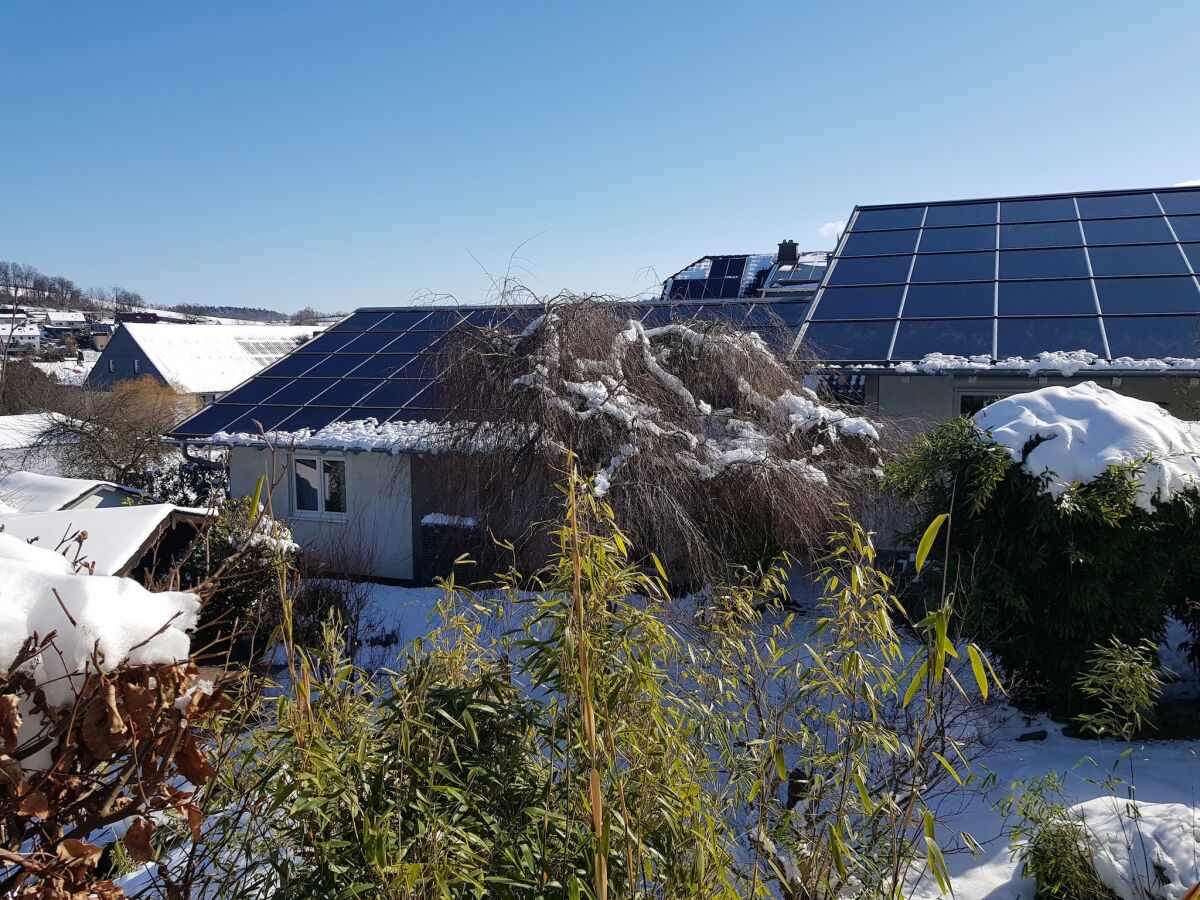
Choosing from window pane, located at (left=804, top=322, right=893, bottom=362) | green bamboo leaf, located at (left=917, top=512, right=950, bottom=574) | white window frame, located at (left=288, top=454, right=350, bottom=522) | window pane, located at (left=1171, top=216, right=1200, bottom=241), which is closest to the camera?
green bamboo leaf, located at (left=917, top=512, right=950, bottom=574)

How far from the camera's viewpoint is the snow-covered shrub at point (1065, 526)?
22.0ft

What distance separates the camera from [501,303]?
10.7 m

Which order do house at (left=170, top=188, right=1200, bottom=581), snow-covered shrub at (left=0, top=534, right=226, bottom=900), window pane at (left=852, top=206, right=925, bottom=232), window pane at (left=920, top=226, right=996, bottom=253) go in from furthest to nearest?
window pane at (left=852, top=206, right=925, bottom=232) < window pane at (left=920, top=226, right=996, bottom=253) < house at (left=170, top=188, right=1200, bottom=581) < snow-covered shrub at (left=0, top=534, right=226, bottom=900)

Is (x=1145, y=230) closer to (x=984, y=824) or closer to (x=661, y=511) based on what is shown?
(x=661, y=511)

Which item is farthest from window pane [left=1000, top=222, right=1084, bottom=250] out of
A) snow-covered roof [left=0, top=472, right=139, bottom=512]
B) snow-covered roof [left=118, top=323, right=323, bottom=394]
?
snow-covered roof [left=118, top=323, right=323, bottom=394]

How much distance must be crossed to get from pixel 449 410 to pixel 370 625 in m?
2.85

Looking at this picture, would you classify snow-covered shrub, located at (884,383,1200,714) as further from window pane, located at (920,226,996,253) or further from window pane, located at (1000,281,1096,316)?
window pane, located at (920,226,996,253)

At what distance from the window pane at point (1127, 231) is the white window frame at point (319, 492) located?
13.3 metres

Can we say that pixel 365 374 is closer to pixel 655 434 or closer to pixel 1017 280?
pixel 655 434

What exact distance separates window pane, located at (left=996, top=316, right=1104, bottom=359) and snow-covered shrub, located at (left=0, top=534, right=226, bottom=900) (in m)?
11.5

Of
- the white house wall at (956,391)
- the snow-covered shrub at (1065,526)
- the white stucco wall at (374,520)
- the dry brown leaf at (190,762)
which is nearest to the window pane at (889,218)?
the white house wall at (956,391)

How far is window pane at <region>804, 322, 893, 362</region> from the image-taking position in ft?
39.1

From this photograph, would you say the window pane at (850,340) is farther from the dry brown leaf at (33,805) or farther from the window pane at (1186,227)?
the dry brown leaf at (33,805)

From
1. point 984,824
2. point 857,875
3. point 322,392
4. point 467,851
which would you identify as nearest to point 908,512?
point 984,824
